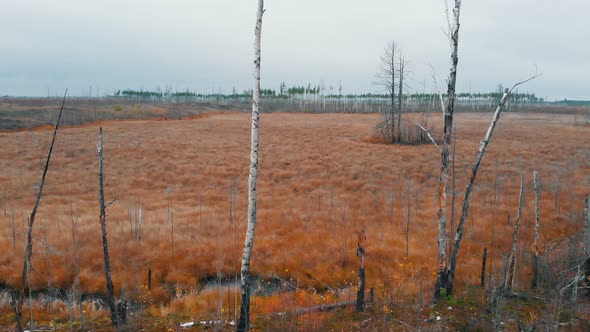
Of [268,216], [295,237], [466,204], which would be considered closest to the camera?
[466,204]

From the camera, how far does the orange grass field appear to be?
11.9 m

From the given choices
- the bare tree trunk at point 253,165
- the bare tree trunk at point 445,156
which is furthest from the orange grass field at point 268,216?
the bare tree trunk at point 253,165

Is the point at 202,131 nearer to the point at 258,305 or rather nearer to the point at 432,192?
the point at 432,192

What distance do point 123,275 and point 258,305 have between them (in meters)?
4.56

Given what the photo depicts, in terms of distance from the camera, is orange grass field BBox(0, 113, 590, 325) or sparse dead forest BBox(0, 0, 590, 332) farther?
orange grass field BBox(0, 113, 590, 325)

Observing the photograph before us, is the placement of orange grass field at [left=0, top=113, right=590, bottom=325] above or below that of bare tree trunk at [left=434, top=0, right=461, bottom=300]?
below

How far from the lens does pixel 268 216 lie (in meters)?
17.9

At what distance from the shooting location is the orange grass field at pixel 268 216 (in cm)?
1189

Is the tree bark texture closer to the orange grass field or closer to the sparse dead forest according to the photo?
the sparse dead forest

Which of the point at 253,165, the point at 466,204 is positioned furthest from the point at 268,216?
the point at 253,165

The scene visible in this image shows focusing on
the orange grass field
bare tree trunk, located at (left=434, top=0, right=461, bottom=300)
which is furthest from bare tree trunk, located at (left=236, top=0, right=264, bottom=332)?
bare tree trunk, located at (left=434, top=0, right=461, bottom=300)

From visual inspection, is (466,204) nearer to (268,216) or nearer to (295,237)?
(295,237)

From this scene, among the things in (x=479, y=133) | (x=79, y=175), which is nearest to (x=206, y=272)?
(x=79, y=175)

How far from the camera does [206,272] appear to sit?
42.5 ft
